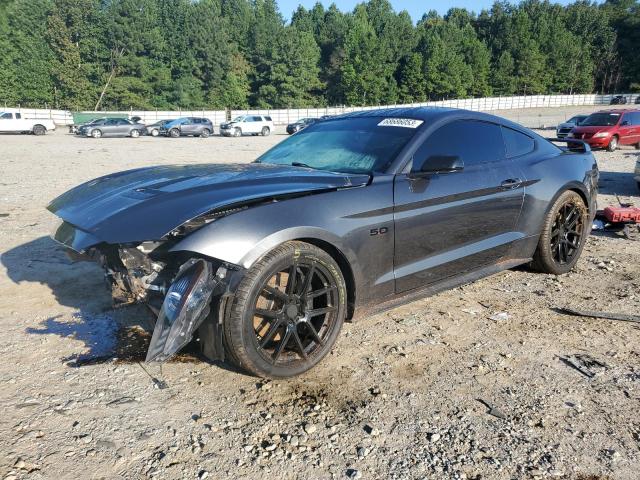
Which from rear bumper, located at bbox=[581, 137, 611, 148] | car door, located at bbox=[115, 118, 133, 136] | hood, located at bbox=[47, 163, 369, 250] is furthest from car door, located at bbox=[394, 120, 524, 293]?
car door, located at bbox=[115, 118, 133, 136]

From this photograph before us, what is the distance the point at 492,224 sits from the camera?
4016 millimetres

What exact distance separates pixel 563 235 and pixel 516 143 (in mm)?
1042

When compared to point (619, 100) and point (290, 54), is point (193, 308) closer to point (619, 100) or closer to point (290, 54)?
point (290, 54)

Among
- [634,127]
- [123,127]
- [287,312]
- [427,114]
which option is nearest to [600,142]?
[634,127]

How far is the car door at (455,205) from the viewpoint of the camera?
3.42 metres

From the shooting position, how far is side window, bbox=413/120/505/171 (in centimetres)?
366

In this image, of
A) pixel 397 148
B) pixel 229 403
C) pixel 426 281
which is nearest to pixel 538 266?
pixel 426 281

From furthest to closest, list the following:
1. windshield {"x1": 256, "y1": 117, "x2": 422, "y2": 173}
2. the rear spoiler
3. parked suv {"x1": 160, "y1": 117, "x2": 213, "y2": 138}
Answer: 1. parked suv {"x1": 160, "y1": 117, "x2": 213, "y2": 138}
2. the rear spoiler
3. windshield {"x1": 256, "y1": 117, "x2": 422, "y2": 173}

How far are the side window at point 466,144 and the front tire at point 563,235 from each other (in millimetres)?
870

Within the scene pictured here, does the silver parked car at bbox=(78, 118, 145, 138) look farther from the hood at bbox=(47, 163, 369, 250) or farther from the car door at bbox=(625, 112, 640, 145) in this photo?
the hood at bbox=(47, 163, 369, 250)

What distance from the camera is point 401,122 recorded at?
3.84 meters

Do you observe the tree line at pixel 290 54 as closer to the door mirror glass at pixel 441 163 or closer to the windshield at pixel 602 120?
the windshield at pixel 602 120

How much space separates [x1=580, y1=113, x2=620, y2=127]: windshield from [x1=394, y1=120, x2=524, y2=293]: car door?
1843 cm

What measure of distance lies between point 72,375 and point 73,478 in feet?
3.18
